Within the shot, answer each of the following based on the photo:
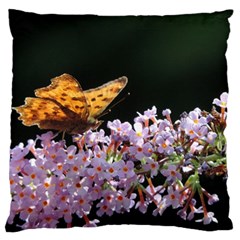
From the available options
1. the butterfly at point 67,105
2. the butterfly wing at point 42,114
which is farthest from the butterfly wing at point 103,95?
the butterfly wing at point 42,114

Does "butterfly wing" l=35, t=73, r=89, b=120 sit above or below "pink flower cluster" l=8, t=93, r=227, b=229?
above

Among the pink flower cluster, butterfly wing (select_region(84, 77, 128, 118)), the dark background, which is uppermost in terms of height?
the dark background

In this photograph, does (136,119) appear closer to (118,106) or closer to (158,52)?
(118,106)

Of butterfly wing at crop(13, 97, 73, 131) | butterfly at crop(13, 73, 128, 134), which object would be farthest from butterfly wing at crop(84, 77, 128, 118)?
butterfly wing at crop(13, 97, 73, 131)

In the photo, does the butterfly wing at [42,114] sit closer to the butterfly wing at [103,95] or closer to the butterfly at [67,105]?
the butterfly at [67,105]

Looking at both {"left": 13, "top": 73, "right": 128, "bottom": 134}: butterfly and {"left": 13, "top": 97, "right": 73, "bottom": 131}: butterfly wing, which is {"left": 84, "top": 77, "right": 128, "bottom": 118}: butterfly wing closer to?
{"left": 13, "top": 73, "right": 128, "bottom": 134}: butterfly

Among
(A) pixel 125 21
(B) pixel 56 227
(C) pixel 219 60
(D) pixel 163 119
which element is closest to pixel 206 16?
(C) pixel 219 60
